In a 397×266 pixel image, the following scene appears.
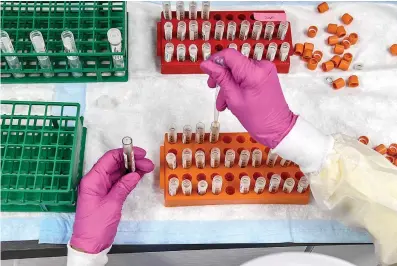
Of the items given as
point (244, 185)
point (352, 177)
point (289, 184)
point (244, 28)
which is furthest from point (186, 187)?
point (244, 28)

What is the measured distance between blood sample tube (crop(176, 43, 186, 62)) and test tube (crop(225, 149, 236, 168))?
0.30m

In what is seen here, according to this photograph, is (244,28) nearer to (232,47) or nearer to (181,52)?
(232,47)

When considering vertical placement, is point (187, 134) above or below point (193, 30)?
below

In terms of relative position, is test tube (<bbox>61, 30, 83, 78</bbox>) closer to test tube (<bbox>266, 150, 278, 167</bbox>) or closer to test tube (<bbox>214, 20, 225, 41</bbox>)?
test tube (<bbox>214, 20, 225, 41</bbox>)

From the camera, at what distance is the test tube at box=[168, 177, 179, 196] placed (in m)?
1.31

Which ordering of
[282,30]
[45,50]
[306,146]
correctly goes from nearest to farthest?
1. [306,146]
2. [45,50]
3. [282,30]

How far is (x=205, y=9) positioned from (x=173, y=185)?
0.51 m

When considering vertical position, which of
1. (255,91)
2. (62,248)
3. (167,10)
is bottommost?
(62,248)

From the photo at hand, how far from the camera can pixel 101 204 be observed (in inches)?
48.6

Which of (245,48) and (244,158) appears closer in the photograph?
(244,158)

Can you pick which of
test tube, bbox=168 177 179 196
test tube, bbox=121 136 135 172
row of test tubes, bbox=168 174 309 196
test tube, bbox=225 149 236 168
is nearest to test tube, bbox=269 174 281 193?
row of test tubes, bbox=168 174 309 196

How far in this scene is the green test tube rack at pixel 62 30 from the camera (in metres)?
1.44

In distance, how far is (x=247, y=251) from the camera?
1.38 m

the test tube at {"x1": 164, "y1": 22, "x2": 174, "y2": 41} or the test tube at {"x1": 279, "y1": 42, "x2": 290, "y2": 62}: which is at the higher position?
the test tube at {"x1": 164, "y1": 22, "x2": 174, "y2": 41}
